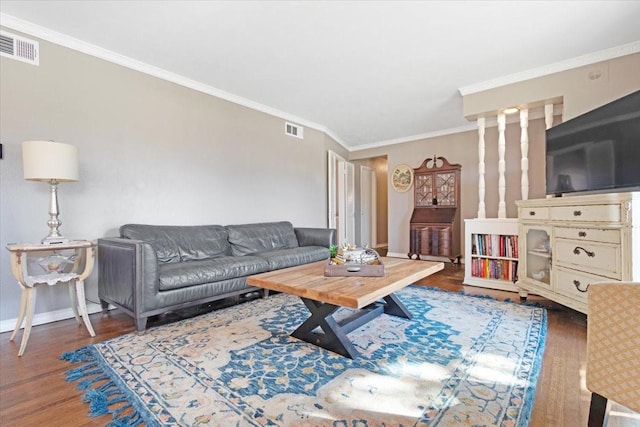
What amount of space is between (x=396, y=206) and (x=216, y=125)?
12.5 ft

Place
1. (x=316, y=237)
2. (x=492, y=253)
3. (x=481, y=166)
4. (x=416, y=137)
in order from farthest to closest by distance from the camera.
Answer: (x=416, y=137), (x=316, y=237), (x=481, y=166), (x=492, y=253)

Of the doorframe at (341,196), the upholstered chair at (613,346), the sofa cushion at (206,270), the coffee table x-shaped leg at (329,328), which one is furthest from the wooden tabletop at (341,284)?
the doorframe at (341,196)

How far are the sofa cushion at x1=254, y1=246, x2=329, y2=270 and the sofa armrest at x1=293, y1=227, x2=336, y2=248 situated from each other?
15cm

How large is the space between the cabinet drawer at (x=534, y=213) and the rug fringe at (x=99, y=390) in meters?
3.22

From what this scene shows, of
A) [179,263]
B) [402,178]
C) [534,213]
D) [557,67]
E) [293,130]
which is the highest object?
[557,67]

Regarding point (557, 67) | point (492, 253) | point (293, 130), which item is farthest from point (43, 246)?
point (557, 67)

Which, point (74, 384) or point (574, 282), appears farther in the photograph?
point (574, 282)

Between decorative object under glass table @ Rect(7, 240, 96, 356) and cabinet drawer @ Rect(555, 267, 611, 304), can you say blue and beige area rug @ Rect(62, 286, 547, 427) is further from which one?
decorative object under glass table @ Rect(7, 240, 96, 356)

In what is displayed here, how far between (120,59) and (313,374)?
3291 mm

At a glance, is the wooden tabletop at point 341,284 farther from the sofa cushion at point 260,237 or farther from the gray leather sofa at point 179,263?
the sofa cushion at point 260,237

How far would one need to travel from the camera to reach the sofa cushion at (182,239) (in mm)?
2781

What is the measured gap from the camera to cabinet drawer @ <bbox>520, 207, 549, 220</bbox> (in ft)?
8.81

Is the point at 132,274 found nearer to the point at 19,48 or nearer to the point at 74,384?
the point at 74,384

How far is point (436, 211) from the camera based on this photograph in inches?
209
